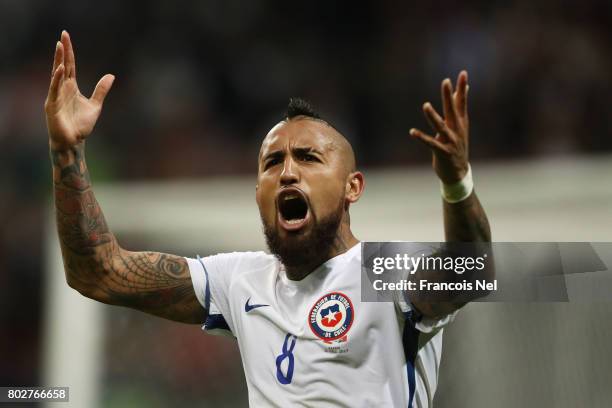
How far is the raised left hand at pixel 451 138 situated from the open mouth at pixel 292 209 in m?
0.50

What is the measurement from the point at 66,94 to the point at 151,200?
240 cm

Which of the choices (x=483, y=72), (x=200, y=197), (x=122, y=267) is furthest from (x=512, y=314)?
(x=483, y=72)

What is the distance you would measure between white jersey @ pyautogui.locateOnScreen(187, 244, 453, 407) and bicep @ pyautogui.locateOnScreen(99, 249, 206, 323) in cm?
15

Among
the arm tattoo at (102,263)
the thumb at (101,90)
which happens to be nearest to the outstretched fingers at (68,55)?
the thumb at (101,90)

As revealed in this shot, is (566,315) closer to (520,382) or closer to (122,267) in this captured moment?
(520,382)

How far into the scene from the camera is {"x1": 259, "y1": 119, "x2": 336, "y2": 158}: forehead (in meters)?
3.01

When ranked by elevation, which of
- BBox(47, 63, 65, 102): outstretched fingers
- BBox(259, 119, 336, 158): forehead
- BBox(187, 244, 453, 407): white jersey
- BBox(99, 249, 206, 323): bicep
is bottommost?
BBox(187, 244, 453, 407): white jersey

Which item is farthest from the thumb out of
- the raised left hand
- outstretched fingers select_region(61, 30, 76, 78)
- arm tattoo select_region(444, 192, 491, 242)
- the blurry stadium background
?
the blurry stadium background

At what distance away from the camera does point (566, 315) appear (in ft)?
10.9

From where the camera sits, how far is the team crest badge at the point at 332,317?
2758 millimetres

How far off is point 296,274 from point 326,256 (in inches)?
4.3

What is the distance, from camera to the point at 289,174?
2910 mm

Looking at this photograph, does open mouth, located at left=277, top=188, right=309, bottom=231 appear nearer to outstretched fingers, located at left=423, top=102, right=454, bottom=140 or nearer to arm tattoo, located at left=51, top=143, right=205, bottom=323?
arm tattoo, located at left=51, top=143, right=205, bottom=323

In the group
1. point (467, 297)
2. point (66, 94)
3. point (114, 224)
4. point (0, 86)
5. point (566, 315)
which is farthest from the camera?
point (0, 86)
